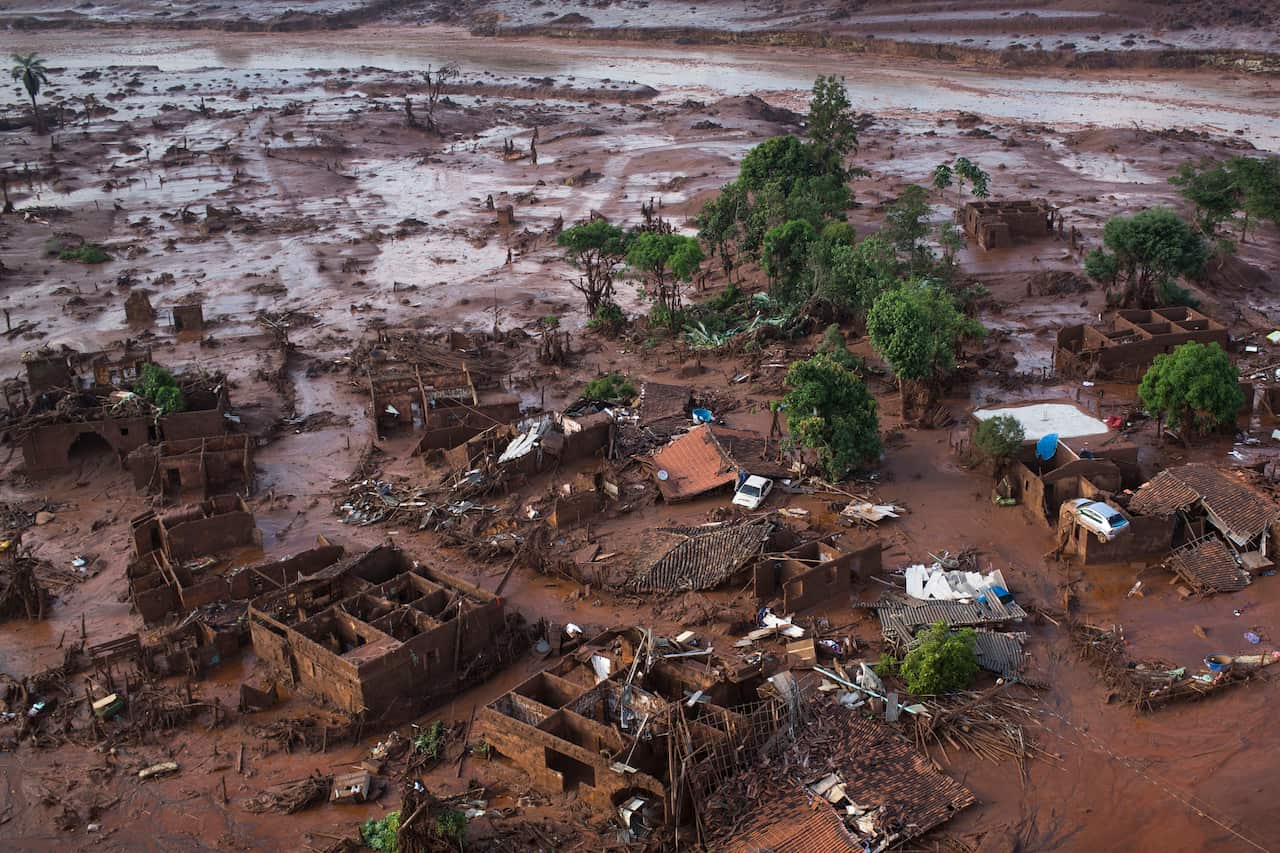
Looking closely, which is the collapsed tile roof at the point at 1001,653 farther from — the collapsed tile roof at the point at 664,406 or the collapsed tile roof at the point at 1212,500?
the collapsed tile roof at the point at 664,406

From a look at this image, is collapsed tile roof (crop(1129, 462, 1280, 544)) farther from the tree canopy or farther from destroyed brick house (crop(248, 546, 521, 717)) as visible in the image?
the tree canopy

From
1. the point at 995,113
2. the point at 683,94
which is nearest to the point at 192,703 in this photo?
the point at 995,113

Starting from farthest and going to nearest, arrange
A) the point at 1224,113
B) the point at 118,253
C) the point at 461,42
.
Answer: the point at 461,42, the point at 1224,113, the point at 118,253

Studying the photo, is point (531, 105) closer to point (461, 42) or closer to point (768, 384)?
point (461, 42)

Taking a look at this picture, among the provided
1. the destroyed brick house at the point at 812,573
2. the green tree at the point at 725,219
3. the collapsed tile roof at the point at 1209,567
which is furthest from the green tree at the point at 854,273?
the collapsed tile roof at the point at 1209,567

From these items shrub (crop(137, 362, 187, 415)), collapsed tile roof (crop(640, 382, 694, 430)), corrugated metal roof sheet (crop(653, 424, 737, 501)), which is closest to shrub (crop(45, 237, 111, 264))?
shrub (crop(137, 362, 187, 415))

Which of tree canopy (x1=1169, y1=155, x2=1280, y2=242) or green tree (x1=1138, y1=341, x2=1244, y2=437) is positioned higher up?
tree canopy (x1=1169, y1=155, x2=1280, y2=242)

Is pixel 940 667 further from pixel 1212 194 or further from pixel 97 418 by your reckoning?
pixel 1212 194
